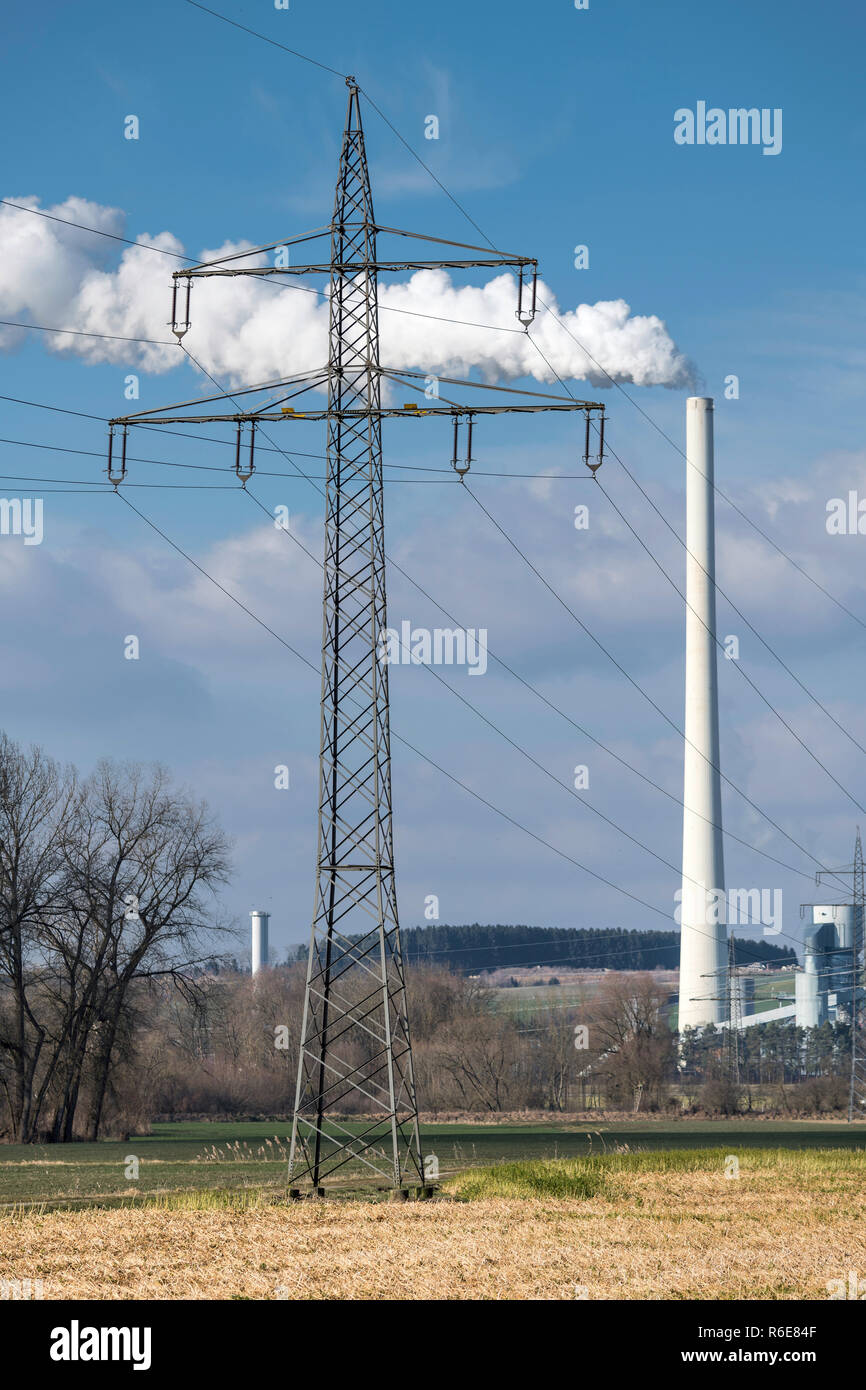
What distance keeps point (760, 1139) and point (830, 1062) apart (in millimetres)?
40960

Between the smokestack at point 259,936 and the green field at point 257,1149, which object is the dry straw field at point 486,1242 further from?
the smokestack at point 259,936

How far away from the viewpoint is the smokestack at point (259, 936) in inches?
7357

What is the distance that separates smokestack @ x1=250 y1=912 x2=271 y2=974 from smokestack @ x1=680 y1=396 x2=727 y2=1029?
109353mm

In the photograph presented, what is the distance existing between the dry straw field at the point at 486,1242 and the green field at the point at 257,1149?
410 centimetres

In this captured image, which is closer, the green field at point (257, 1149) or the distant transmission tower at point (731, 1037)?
the green field at point (257, 1149)

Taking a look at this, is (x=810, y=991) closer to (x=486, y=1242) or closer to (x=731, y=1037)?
(x=731, y=1037)

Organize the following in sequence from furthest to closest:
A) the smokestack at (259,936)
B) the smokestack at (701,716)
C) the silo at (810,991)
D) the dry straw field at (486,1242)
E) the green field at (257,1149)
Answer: the smokestack at (259,936) < the silo at (810,991) < the smokestack at (701,716) < the green field at (257,1149) < the dry straw field at (486,1242)

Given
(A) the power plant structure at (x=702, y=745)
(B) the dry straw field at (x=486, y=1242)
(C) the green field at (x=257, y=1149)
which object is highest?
(A) the power plant structure at (x=702, y=745)

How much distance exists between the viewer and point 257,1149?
4959cm

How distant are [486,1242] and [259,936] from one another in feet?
563

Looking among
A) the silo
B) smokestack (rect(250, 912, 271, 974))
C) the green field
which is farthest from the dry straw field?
smokestack (rect(250, 912, 271, 974))

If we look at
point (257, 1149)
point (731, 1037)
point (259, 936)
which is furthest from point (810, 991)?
point (259, 936)

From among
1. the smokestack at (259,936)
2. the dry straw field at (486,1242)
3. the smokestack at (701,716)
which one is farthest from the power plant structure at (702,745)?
the smokestack at (259,936)
